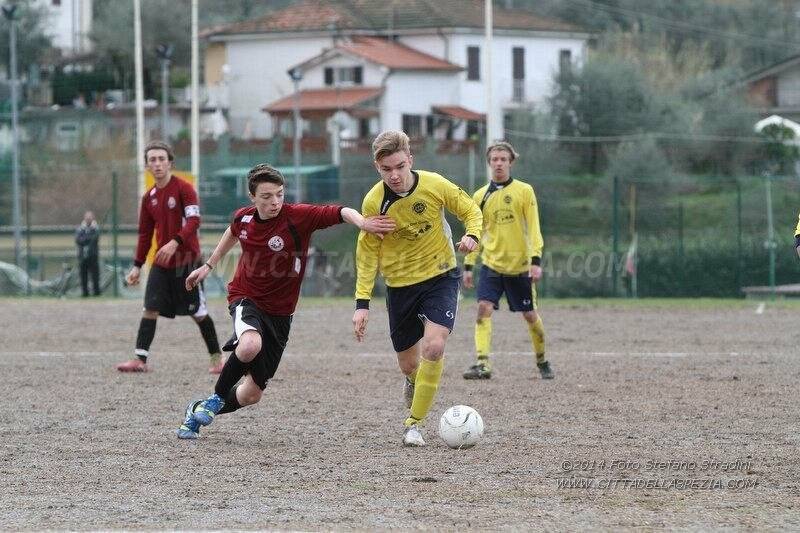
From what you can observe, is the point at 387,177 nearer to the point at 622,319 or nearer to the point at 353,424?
the point at 353,424

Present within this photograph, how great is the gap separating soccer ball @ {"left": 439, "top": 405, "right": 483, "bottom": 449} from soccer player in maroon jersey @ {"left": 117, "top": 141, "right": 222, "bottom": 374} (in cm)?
420

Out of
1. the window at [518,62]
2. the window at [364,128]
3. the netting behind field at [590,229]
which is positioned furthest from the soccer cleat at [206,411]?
the window at [518,62]

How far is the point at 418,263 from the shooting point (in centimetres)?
795

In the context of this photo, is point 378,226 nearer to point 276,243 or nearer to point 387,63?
point 276,243

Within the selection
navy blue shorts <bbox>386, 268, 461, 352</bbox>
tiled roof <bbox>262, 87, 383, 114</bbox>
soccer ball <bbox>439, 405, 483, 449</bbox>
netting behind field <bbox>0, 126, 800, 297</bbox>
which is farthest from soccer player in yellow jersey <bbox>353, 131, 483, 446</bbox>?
tiled roof <bbox>262, 87, 383, 114</bbox>

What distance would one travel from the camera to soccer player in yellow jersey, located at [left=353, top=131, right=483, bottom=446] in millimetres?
7758

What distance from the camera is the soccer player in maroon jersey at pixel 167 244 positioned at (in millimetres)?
11133

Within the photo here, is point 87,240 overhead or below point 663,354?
overhead

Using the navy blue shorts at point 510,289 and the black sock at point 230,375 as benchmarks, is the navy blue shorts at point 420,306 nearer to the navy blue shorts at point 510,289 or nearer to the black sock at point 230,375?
the black sock at point 230,375

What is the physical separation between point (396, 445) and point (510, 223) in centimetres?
375

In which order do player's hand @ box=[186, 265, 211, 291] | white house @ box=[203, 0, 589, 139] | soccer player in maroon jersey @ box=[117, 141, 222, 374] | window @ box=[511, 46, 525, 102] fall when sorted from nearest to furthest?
1. player's hand @ box=[186, 265, 211, 291]
2. soccer player in maroon jersey @ box=[117, 141, 222, 374]
3. white house @ box=[203, 0, 589, 139]
4. window @ box=[511, 46, 525, 102]

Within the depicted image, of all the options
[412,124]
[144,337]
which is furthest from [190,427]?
[412,124]

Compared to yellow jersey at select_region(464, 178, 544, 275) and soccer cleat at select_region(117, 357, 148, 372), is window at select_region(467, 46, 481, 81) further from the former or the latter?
soccer cleat at select_region(117, 357, 148, 372)

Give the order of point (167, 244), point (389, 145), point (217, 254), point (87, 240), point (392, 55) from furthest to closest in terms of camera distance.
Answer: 1. point (392, 55)
2. point (87, 240)
3. point (167, 244)
4. point (217, 254)
5. point (389, 145)
